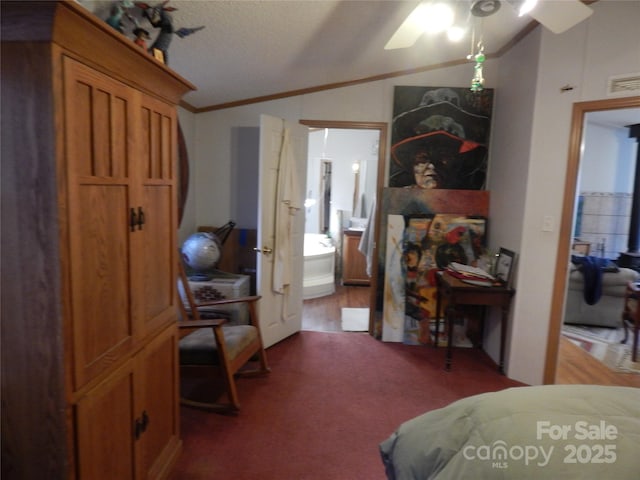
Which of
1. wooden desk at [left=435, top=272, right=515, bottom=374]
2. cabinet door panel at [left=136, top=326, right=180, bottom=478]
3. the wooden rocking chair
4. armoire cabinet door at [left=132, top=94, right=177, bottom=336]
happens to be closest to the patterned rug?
wooden desk at [left=435, top=272, right=515, bottom=374]

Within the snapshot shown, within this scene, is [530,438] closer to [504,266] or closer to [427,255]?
[504,266]

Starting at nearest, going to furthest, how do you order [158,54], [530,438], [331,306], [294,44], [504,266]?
[530,438] < [158,54] < [294,44] < [504,266] < [331,306]

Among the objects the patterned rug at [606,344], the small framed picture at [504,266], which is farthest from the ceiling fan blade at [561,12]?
the patterned rug at [606,344]

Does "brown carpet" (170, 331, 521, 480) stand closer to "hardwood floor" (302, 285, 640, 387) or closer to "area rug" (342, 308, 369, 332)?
"area rug" (342, 308, 369, 332)

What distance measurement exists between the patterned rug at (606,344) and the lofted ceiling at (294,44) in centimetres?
285

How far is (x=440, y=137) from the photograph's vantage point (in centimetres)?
370

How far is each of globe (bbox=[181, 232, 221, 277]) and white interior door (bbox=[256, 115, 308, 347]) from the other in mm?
386

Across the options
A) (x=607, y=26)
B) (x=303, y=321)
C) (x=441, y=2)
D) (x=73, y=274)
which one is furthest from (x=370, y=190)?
(x=73, y=274)

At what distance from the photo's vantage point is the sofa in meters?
4.18

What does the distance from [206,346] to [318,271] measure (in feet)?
10.0

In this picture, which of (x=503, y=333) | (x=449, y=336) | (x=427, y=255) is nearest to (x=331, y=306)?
(x=427, y=255)

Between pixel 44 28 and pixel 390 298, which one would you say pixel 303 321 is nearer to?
pixel 390 298

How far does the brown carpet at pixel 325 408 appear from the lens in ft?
6.85

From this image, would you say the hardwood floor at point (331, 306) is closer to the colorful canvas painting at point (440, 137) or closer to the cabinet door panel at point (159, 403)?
the colorful canvas painting at point (440, 137)
